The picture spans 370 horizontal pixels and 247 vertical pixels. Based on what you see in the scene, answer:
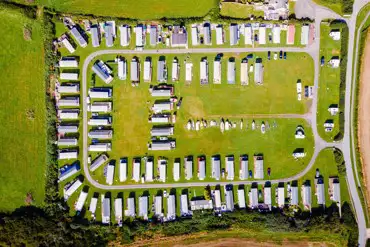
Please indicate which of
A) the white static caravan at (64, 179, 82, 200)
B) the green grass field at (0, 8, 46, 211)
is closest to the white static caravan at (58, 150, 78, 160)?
the green grass field at (0, 8, 46, 211)

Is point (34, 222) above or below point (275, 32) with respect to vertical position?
below

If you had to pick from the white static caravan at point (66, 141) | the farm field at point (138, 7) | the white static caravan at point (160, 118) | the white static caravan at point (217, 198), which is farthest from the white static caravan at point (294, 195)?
the white static caravan at point (66, 141)

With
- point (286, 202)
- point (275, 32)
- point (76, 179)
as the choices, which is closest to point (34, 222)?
point (76, 179)

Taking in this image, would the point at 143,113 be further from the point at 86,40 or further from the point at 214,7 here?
the point at 214,7

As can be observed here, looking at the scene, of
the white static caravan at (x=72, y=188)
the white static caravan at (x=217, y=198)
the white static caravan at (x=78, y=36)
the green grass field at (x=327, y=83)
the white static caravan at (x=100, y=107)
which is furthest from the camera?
the green grass field at (x=327, y=83)

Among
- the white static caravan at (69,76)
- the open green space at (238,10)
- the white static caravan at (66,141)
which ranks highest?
the open green space at (238,10)

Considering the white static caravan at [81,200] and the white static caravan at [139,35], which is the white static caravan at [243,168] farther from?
the white static caravan at [81,200]

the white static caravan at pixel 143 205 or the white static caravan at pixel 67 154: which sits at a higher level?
the white static caravan at pixel 67 154

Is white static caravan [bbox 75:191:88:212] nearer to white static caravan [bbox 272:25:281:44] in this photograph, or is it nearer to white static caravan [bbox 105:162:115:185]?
white static caravan [bbox 105:162:115:185]

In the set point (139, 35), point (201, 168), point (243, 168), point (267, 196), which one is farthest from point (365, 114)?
point (139, 35)
